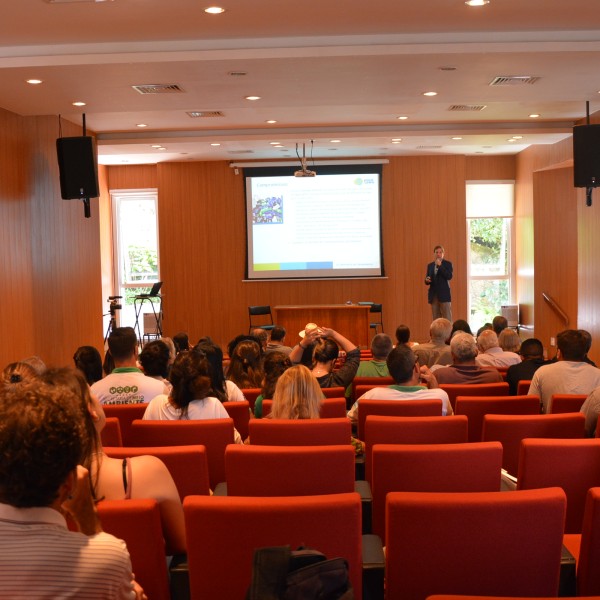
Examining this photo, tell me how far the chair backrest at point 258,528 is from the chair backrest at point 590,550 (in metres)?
0.68

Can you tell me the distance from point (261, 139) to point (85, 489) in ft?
33.5

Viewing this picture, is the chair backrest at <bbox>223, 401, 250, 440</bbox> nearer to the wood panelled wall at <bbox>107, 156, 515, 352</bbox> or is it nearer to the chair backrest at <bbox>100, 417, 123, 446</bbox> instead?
the chair backrest at <bbox>100, 417, 123, 446</bbox>

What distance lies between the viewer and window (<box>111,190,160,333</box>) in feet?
52.3

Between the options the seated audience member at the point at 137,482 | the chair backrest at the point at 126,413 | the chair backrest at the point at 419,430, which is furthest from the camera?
the chair backrest at the point at 126,413

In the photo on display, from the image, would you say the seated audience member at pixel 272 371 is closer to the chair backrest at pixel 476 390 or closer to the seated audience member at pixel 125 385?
the seated audience member at pixel 125 385

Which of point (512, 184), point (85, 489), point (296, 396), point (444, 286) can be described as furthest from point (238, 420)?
point (512, 184)

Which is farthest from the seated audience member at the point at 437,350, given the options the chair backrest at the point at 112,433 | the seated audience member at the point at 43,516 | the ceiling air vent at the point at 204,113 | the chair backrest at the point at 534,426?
the seated audience member at the point at 43,516

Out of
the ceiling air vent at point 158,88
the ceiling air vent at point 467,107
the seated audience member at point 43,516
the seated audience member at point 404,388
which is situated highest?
the ceiling air vent at point 467,107

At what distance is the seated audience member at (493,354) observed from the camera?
6.95 metres

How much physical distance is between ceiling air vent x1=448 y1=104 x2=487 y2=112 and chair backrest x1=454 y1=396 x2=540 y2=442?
6.03 metres

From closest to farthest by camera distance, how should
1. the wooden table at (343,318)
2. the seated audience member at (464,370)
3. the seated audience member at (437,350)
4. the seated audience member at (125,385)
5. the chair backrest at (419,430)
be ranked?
the chair backrest at (419,430), the seated audience member at (125,385), the seated audience member at (464,370), the seated audience member at (437,350), the wooden table at (343,318)

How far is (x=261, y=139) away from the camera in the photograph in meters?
11.8

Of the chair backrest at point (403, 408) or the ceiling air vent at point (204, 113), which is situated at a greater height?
the ceiling air vent at point (204, 113)

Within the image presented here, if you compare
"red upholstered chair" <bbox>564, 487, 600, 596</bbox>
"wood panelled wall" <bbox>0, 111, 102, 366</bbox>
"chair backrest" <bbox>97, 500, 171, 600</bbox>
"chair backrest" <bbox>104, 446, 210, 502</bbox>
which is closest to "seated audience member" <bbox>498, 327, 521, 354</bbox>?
"chair backrest" <bbox>104, 446, 210, 502</bbox>
